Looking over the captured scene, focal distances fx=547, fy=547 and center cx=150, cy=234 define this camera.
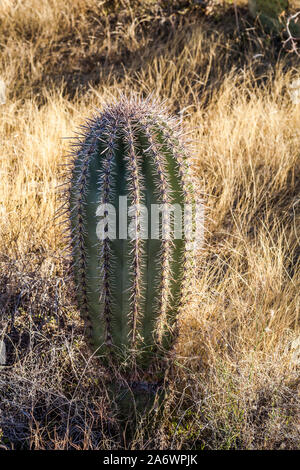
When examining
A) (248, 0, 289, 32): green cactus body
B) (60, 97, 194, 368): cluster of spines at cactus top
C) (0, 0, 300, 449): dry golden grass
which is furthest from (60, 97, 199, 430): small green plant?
(248, 0, 289, 32): green cactus body

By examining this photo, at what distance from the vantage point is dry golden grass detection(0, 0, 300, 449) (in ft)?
7.35

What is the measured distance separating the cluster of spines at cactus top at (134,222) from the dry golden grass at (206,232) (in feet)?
0.66

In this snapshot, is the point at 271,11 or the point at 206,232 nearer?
the point at 206,232

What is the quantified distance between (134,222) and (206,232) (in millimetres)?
1480

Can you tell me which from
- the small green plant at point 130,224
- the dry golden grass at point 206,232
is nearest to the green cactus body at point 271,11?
the dry golden grass at point 206,232

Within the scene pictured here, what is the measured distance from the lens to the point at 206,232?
11.2 ft

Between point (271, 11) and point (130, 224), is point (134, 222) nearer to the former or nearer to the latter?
point (130, 224)

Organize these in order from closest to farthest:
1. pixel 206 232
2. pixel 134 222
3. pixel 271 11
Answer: pixel 134 222
pixel 206 232
pixel 271 11

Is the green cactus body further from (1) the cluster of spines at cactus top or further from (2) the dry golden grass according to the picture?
(1) the cluster of spines at cactus top

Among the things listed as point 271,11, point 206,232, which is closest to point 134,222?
point 206,232

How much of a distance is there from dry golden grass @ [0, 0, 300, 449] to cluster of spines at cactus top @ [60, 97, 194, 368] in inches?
7.9

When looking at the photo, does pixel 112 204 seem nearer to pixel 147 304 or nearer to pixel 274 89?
pixel 147 304

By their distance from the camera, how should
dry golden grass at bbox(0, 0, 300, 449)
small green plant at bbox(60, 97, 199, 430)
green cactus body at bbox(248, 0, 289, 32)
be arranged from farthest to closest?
green cactus body at bbox(248, 0, 289, 32) → dry golden grass at bbox(0, 0, 300, 449) → small green plant at bbox(60, 97, 199, 430)

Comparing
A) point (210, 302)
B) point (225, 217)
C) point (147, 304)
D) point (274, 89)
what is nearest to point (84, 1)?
point (274, 89)
